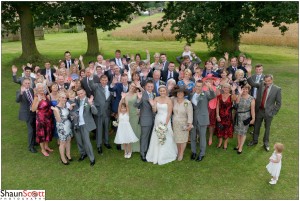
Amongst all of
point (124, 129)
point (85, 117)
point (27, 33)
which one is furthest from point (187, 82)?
point (27, 33)

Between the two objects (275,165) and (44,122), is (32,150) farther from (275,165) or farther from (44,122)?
(275,165)

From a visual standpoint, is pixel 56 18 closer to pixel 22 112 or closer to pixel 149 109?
pixel 22 112

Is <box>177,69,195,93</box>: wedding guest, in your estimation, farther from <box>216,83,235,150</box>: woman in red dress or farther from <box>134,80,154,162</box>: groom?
<box>134,80,154,162</box>: groom

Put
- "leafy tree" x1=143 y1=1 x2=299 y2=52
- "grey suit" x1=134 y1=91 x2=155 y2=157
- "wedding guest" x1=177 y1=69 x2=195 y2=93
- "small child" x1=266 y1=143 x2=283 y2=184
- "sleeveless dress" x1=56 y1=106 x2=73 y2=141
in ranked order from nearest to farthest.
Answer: "small child" x1=266 y1=143 x2=283 y2=184 → "sleeveless dress" x1=56 y1=106 x2=73 y2=141 → "grey suit" x1=134 y1=91 x2=155 y2=157 → "wedding guest" x1=177 y1=69 x2=195 y2=93 → "leafy tree" x1=143 y1=1 x2=299 y2=52

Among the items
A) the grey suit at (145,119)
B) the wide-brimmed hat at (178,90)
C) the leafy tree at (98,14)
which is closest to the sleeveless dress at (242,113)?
the wide-brimmed hat at (178,90)

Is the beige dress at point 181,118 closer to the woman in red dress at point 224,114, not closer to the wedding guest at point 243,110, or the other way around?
the woman in red dress at point 224,114

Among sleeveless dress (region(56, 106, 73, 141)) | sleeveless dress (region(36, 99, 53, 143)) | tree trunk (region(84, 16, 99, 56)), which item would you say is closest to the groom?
sleeveless dress (region(56, 106, 73, 141))

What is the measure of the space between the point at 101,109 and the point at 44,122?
1.52 meters

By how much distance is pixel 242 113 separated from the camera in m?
7.72

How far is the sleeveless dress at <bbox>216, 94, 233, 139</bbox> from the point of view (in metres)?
7.77

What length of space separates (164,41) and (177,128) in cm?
2966

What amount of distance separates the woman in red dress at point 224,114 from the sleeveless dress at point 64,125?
3.98 meters

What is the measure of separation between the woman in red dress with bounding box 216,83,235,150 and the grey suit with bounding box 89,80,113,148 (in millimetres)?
3090

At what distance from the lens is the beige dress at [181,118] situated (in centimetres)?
710
